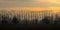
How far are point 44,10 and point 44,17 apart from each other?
67 millimetres

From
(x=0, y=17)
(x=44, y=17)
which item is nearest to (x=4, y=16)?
(x=0, y=17)

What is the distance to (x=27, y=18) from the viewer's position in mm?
3799

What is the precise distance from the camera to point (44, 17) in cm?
379

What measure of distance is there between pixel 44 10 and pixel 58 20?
16cm

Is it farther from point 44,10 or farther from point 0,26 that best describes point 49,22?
point 0,26

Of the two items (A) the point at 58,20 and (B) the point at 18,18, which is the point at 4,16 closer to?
(B) the point at 18,18

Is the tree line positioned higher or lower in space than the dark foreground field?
higher

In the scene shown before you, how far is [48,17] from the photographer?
379cm

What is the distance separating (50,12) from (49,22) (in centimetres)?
9

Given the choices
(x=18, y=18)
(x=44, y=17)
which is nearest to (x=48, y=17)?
(x=44, y=17)

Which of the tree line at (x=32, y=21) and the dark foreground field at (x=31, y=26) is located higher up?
the tree line at (x=32, y=21)

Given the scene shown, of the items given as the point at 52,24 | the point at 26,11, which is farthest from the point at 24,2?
the point at 52,24

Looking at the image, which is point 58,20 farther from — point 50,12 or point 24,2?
point 24,2

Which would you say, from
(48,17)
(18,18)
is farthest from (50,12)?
(18,18)
